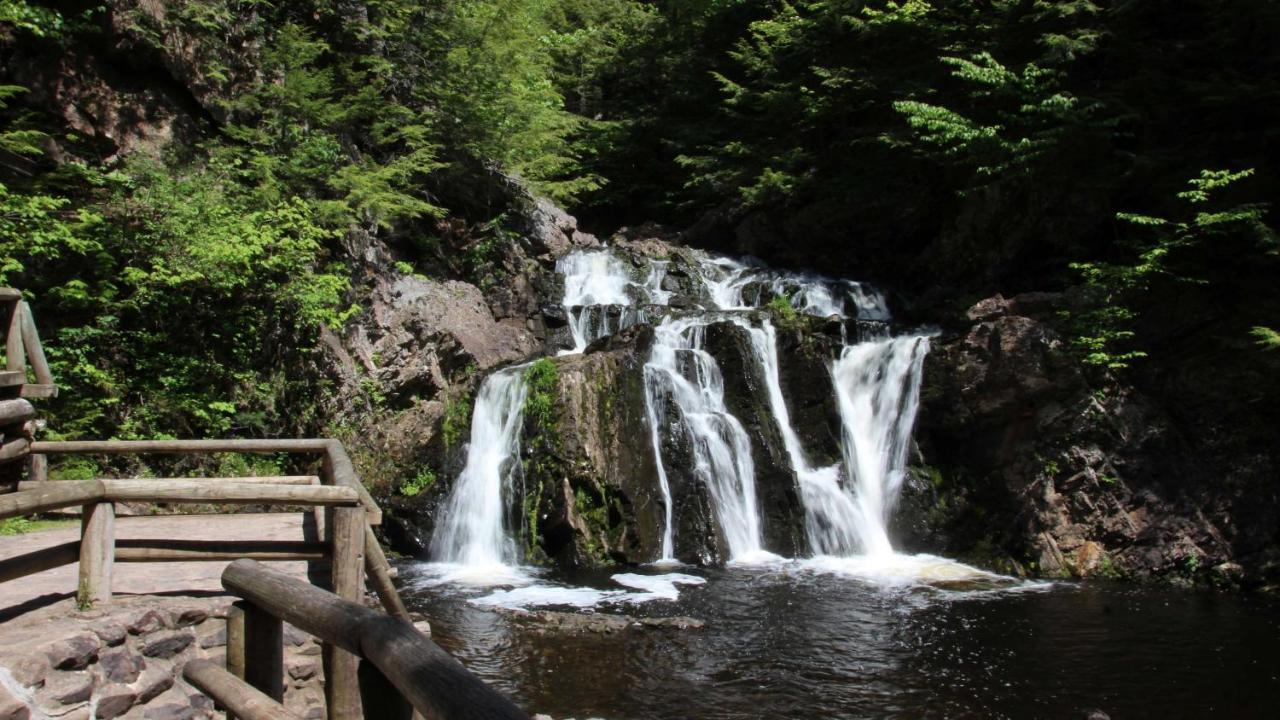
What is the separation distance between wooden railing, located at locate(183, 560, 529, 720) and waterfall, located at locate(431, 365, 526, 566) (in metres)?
7.60

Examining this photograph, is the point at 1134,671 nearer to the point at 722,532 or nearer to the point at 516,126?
the point at 722,532

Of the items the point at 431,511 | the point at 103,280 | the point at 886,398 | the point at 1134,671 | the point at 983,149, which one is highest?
the point at 983,149

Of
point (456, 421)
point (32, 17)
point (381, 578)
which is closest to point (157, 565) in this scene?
point (381, 578)

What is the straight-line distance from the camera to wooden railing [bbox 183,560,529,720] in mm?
1633

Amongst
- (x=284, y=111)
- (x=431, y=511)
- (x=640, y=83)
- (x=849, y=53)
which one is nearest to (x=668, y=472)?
(x=431, y=511)

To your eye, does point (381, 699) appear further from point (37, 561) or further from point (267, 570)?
point (37, 561)

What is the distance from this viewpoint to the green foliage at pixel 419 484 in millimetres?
11771

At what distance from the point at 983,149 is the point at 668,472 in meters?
8.62

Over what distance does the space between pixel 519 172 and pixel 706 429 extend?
879 cm

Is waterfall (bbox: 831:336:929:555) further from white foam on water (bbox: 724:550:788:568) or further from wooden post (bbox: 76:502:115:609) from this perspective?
wooden post (bbox: 76:502:115:609)

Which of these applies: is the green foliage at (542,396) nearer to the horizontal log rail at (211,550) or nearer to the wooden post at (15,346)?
the horizontal log rail at (211,550)

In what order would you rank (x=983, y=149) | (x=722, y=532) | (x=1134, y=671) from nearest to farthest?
(x=1134, y=671) → (x=722, y=532) → (x=983, y=149)

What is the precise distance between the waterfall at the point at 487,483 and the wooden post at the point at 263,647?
8043mm

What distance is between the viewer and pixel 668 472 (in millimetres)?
11742
